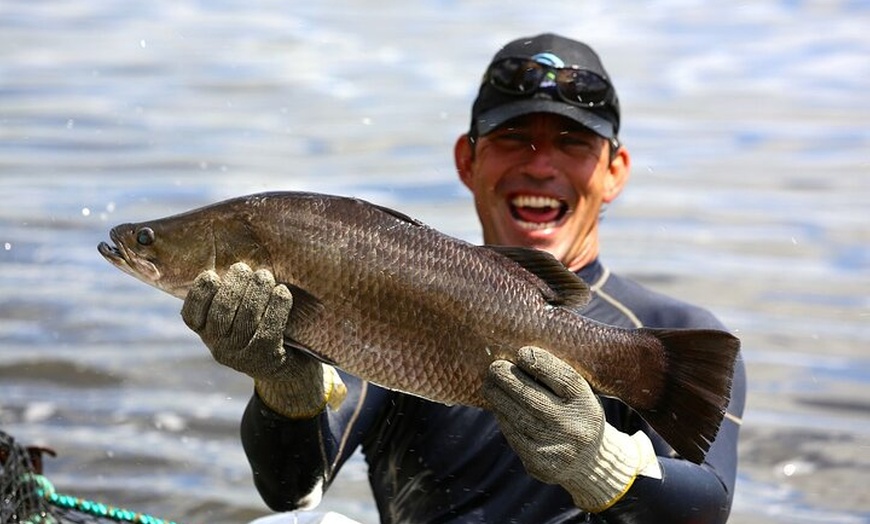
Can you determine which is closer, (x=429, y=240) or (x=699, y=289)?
(x=429, y=240)

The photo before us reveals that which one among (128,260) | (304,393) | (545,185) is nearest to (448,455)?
(304,393)

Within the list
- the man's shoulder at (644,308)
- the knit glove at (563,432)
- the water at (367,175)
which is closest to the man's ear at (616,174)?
the man's shoulder at (644,308)

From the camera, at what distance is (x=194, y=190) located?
1100 centimetres

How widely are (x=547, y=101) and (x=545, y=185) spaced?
0.85ft

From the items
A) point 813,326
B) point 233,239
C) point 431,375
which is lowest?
point 813,326

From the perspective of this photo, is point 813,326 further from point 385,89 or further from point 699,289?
point 385,89

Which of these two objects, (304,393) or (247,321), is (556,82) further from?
(247,321)

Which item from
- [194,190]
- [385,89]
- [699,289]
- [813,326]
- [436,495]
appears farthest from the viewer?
[385,89]

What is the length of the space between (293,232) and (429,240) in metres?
0.32

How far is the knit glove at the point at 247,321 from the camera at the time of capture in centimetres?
353

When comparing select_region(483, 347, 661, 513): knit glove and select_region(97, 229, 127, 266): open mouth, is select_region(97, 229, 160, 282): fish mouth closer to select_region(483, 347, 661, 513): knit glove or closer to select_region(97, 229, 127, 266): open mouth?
select_region(97, 229, 127, 266): open mouth

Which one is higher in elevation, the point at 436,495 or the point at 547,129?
the point at 547,129

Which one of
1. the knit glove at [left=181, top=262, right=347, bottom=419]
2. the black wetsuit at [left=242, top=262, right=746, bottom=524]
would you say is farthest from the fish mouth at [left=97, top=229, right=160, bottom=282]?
the black wetsuit at [left=242, top=262, right=746, bottom=524]

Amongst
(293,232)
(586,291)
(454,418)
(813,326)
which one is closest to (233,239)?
(293,232)
